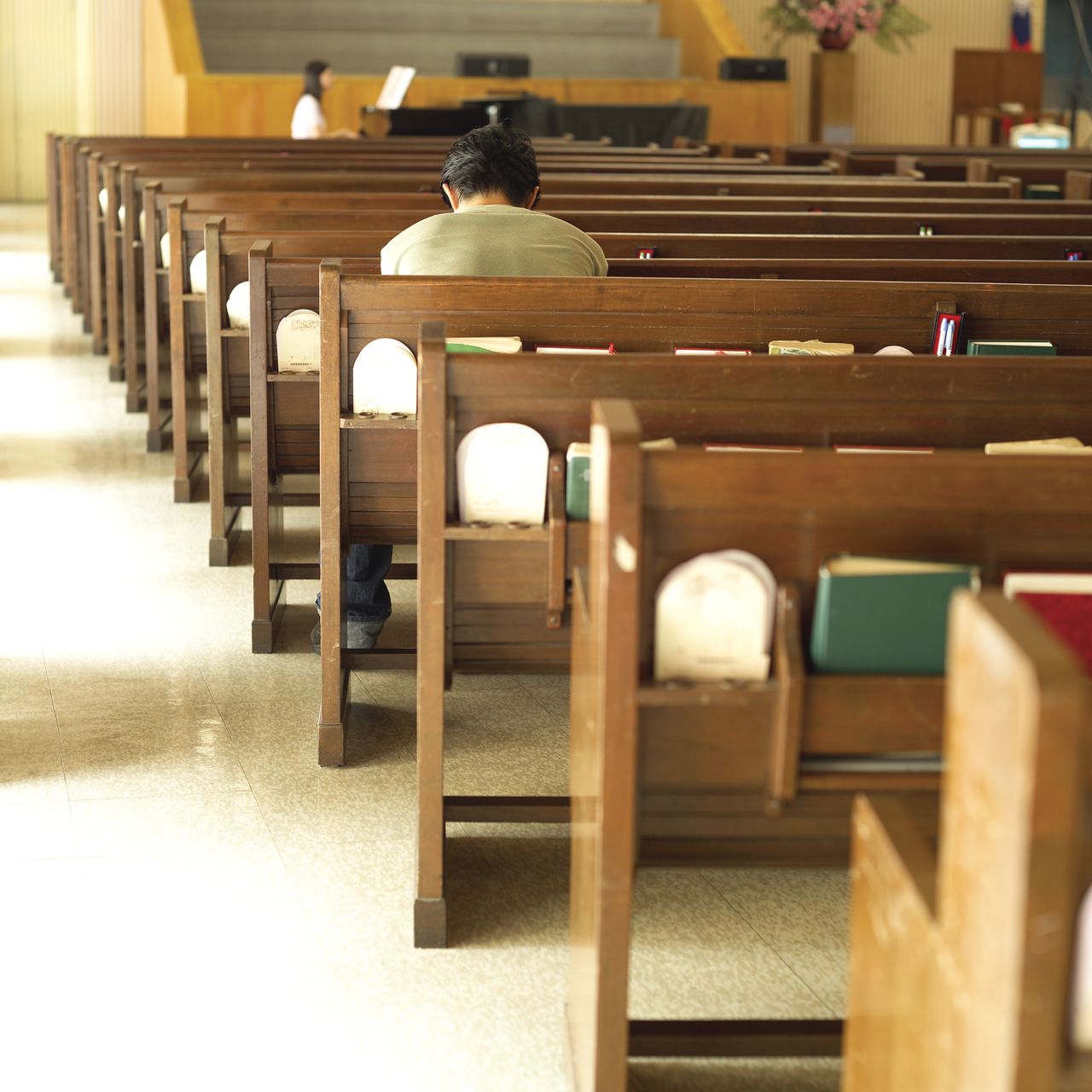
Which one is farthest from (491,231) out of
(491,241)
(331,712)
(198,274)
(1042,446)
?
(198,274)

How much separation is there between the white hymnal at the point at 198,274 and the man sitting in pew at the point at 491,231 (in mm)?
1266

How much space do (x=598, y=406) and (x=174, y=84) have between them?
32.5 ft

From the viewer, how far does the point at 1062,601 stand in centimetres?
145

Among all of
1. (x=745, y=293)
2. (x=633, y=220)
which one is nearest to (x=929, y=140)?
(x=633, y=220)

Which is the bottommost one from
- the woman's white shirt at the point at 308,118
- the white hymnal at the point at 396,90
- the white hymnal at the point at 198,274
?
the white hymnal at the point at 198,274

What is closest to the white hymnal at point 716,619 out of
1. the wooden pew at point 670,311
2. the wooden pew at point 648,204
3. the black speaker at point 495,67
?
the wooden pew at point 670,311

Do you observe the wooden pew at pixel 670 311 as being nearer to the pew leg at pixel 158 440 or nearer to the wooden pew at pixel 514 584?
the wooden pew at pixel 514 584

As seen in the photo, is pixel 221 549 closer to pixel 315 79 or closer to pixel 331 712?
pixel 331 712

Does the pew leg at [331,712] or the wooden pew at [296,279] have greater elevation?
the wooden pew at [296,279]

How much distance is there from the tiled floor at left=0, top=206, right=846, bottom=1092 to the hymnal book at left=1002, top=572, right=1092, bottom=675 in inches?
27.3

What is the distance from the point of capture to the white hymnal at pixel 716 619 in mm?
1499

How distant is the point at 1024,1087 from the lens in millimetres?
921

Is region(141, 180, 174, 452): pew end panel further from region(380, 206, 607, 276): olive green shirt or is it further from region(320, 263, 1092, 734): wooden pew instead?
region(320, 263, 1092, 734): wooden pew

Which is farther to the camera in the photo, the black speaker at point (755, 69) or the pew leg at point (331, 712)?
the black speaker at point (755, 69)
